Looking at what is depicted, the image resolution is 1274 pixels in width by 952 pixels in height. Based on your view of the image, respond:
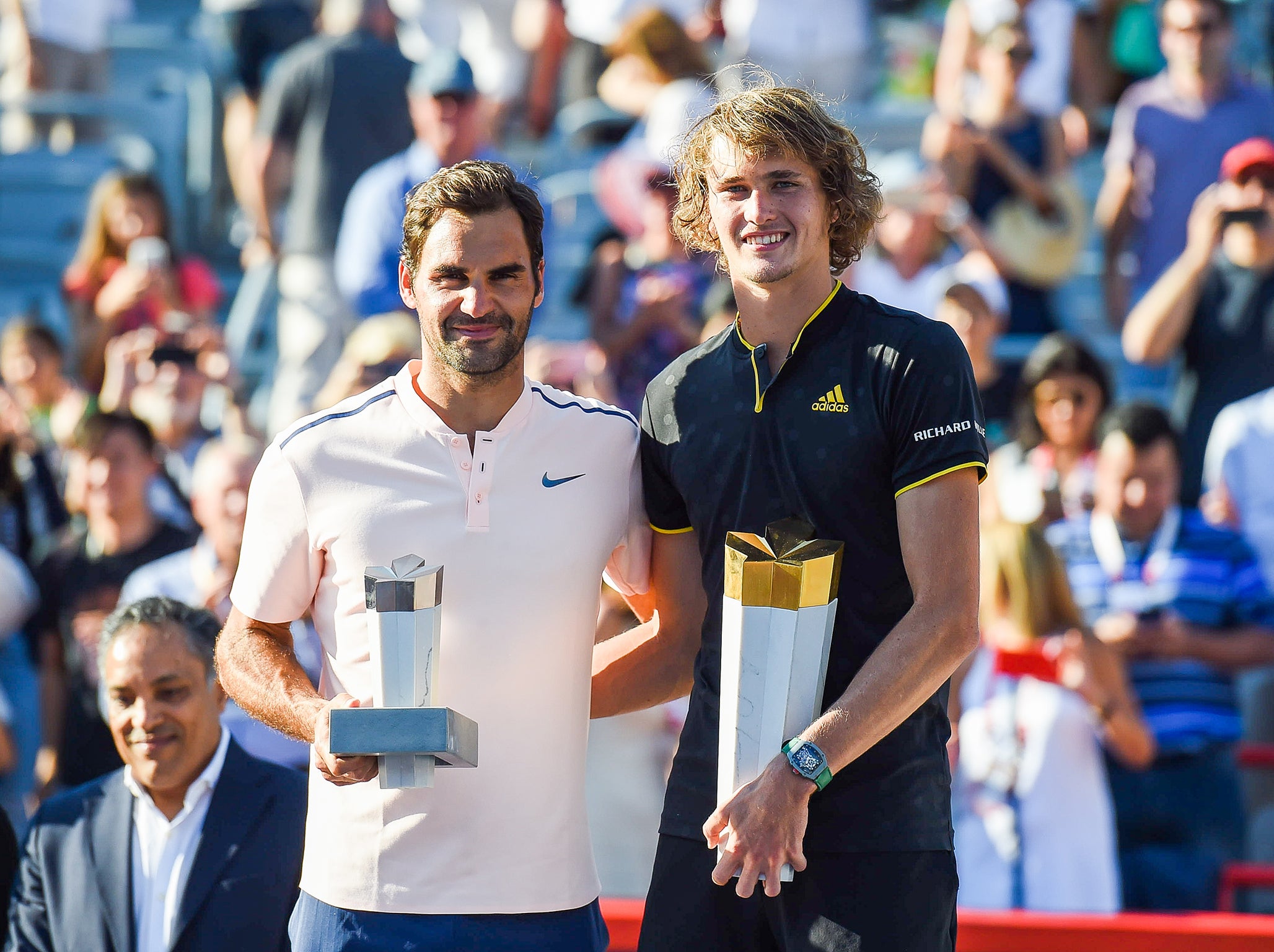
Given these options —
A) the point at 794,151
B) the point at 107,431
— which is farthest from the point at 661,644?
the point at 107,431

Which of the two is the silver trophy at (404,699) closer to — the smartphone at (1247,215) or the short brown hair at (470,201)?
the short brown hair at (470,201)

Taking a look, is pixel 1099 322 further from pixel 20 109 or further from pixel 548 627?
pixel 20 109

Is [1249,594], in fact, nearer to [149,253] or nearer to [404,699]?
[404,699]

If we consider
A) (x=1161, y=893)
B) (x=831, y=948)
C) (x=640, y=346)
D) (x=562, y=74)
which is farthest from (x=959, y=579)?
(x=562, y=74)

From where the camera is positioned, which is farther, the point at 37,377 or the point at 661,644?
the point at 37,377

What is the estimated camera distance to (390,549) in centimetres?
293

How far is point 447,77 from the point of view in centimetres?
692

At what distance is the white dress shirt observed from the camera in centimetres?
376

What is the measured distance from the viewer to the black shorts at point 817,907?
9.05 feet

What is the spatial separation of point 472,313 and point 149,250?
17.0 feet

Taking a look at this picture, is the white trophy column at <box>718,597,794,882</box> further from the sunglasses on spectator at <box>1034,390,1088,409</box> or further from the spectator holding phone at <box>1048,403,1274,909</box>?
the sunglasses on spectator at <box>1034,390,1088,409</box>

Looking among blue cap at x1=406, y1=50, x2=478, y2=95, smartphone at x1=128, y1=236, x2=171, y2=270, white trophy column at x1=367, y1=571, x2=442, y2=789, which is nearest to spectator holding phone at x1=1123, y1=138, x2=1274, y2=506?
blue cap at x1=406, y1=50, x2=478, y2=95

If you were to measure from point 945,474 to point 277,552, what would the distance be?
3.91 ft

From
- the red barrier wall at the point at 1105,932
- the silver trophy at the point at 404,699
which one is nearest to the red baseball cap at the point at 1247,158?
the red barrier wall at the point at 1105,932
